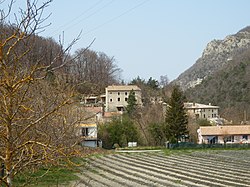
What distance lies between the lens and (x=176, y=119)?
3759cm

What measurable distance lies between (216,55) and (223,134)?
93512mm

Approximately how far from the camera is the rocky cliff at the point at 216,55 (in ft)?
394

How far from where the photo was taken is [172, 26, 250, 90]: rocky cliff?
120 m

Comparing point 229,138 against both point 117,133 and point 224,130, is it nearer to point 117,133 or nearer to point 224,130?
point 224,130

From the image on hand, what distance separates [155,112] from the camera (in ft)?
146

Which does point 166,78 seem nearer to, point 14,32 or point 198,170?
point 198,170

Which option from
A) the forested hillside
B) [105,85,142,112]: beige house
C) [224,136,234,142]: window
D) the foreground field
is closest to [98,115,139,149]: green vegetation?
[224,136,234,142]: window

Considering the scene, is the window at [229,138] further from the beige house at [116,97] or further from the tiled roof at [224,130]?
A: the beige house at [116,97]

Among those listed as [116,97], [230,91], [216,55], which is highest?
[216,55]

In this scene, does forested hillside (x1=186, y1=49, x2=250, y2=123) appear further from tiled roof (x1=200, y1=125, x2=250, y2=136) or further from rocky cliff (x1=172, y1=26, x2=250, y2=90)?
rocky cliff (x1=172, y1=26, x2=250, y2=90)

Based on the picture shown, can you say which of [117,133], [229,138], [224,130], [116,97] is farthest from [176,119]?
[116,97]

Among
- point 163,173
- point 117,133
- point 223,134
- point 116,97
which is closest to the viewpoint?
point 163,173

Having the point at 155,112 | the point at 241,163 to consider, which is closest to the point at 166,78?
the point at 155,112

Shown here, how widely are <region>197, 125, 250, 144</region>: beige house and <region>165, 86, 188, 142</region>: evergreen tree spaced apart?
14.3 feet
